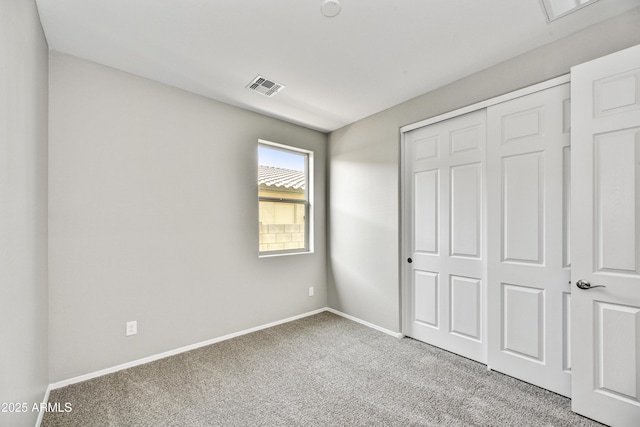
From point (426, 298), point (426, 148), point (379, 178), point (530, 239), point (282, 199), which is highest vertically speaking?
point (426, 148)

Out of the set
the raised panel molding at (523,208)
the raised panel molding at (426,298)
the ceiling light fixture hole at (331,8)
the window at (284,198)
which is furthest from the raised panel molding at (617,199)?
→ the window at (284,198)

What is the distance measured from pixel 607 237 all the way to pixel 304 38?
7.97 ft

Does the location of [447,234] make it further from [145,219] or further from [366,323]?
[145,219]

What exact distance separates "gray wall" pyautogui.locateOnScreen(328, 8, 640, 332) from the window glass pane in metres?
0.42

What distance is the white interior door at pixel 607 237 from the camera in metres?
1.68

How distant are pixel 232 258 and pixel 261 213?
2.21ft

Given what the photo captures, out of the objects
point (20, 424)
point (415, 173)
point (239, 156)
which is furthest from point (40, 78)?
point (415, 173)

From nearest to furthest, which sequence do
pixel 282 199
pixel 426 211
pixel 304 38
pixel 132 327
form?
pixel 304 38, pixel 132 327, pixel 426 211, pixel 282 199

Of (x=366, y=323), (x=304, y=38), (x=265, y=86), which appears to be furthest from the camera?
(x=366, y=323)

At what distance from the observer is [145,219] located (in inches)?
100.0

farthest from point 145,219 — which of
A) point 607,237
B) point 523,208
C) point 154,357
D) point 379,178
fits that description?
point 607,237

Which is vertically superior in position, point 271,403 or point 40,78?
point 40,78

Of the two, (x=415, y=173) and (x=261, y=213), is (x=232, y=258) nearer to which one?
(x=261, y=213)

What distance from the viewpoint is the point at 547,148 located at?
2115 millimetres
